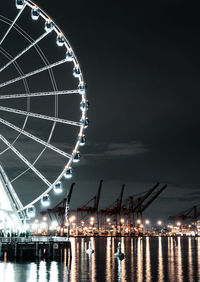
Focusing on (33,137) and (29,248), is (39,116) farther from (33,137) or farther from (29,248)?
(29,248)

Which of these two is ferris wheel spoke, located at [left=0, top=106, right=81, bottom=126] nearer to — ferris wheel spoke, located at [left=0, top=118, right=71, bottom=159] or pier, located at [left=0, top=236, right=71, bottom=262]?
ferris wheel spoke, located at [left=0, top=118, right=71, bottom=159]

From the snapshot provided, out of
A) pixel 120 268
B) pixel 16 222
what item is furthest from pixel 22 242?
pixel 120 268

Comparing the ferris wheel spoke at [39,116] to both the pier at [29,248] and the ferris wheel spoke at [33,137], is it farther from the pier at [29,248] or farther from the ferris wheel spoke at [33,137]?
the pier at [29,248]

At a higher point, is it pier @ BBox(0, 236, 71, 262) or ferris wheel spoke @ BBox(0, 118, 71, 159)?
ferris wheel spoke @ BBox(0, 118, 71, 159)

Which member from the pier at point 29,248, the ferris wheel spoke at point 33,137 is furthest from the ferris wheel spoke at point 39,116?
the pier at point 29,248

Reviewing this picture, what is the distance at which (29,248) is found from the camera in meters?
48.2

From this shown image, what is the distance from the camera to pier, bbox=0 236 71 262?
47.7 m

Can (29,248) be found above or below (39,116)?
below

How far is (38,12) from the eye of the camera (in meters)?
41.7

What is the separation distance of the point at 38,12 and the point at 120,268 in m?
25.0

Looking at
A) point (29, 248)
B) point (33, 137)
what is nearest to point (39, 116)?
point (33, 137)

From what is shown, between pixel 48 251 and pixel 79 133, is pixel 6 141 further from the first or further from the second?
pixel 48 251

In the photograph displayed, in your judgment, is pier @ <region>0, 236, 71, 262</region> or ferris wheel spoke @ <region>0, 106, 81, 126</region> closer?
ferris wheel spoke @ <region>0, 106, 81, 126</region>

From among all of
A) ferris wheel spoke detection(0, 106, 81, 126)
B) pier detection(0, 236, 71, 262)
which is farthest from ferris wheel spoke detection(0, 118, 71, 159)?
pier detection(0, 236, 71, 262)
